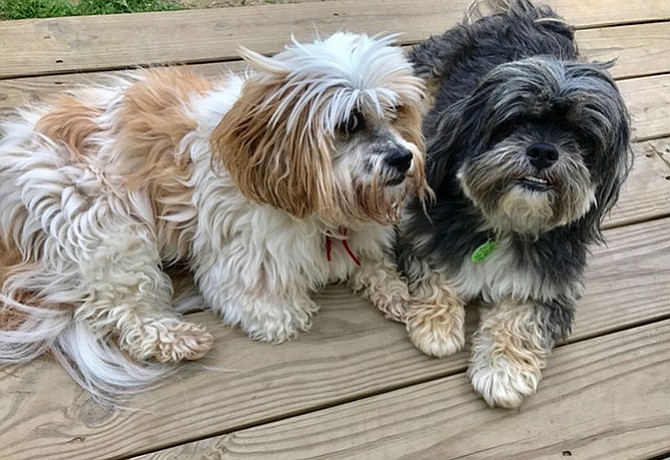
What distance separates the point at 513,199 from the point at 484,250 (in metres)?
0.25

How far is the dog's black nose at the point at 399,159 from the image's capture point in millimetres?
1611

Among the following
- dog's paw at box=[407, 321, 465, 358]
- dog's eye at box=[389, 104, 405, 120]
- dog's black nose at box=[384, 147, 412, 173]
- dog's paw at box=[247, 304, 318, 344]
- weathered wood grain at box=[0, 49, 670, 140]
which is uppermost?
dog's eye at box=[389, 104, 405, 120]

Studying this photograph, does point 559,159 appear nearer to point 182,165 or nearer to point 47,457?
point 182,165

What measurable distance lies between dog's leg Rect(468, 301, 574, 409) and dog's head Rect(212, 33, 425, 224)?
53cm

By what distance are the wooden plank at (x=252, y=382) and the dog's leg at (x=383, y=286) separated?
0.03 m

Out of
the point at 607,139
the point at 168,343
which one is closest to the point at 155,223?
the point at 168,343

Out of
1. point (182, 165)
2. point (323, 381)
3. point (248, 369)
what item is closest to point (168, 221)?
point (182, 165)

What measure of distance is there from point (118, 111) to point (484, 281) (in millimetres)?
1082

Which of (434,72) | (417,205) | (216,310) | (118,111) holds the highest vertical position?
(118,111)

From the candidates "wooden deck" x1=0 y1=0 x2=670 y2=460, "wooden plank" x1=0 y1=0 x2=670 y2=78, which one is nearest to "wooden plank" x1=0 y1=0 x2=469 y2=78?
"wooden plank" x1=0 y1=0 x2=670 y2=78

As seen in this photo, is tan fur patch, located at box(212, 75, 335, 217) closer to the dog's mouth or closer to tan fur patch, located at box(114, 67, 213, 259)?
tan fur patch, located at box(114, 67, 213, 259)

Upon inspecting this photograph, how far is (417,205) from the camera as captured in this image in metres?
2.06

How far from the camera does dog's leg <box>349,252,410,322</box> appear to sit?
79.2 inches

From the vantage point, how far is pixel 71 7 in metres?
2.89
